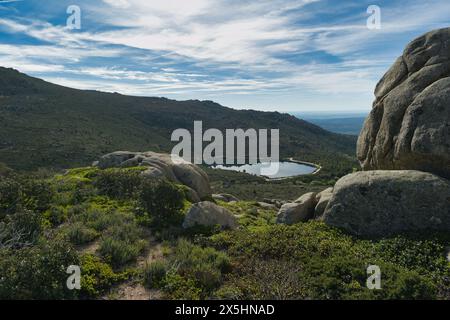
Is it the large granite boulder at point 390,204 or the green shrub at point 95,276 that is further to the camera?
the large granite boulder at point 390,204

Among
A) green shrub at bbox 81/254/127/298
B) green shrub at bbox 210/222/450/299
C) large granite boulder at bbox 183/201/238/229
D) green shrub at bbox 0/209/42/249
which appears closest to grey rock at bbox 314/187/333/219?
green shrub at bbox 210/222/450/299

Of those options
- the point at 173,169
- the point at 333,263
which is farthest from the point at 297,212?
the point at 173,169

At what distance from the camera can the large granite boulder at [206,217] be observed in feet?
59.4

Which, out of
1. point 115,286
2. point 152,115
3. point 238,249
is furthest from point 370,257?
point 152,115

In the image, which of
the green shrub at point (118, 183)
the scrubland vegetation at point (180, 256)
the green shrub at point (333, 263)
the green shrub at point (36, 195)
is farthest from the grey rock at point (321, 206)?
the green shrub at point (36, 195)

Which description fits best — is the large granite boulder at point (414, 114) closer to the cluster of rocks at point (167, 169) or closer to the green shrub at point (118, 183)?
the cluster of rocks at point (167, 169)

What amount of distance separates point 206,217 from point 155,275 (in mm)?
6659

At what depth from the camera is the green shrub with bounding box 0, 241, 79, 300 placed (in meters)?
10.1

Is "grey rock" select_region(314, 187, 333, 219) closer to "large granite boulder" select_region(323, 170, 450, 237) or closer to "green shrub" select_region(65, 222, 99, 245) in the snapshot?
"large granite boulder" select_region(323, 170, 450, 237)

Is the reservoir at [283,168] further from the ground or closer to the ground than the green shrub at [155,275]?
closer to the ground

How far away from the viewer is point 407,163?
1786 centimetres

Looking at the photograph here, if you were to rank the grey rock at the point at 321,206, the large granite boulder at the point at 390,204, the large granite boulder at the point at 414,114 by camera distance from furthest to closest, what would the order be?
the grey rock at the point at 321,206
the large granite boulder at the point at 414,114
the large granite boulder at the point at 390,204

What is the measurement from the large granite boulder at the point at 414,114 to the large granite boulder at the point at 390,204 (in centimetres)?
123
